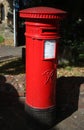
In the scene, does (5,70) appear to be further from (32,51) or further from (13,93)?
(32,51)

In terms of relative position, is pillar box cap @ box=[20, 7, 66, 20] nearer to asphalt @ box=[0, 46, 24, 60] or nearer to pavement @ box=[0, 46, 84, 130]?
pavement @ box=[0, 46, 84, 130]

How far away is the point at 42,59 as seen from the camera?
5203 millimetres

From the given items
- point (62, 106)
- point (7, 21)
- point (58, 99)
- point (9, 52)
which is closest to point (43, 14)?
point (58, 99)

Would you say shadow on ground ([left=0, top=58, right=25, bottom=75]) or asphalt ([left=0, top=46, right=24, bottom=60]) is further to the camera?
asphalt ([left=0, top=46, right=24, bottom=60])

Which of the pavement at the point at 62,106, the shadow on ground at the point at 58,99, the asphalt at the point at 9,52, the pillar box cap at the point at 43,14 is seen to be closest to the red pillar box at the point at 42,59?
the pillar box cap at the point at 43,14

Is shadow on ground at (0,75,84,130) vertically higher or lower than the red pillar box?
lower

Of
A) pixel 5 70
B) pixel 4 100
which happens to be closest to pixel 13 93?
pixel 4 100

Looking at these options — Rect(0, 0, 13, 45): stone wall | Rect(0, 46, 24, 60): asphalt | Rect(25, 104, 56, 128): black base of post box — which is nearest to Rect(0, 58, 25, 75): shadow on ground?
Rect(0, 46, 24, 60): asphalt

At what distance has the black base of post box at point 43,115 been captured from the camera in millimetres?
5434

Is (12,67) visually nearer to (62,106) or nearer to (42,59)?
(62,106)

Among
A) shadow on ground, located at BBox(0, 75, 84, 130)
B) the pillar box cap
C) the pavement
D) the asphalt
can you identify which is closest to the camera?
the pillar box cap

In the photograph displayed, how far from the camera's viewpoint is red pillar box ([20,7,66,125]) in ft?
16.7

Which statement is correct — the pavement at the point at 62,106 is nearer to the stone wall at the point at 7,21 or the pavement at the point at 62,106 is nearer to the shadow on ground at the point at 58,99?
the shadow on ground at the point at 58,99

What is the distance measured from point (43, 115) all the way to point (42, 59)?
2.66 ft
